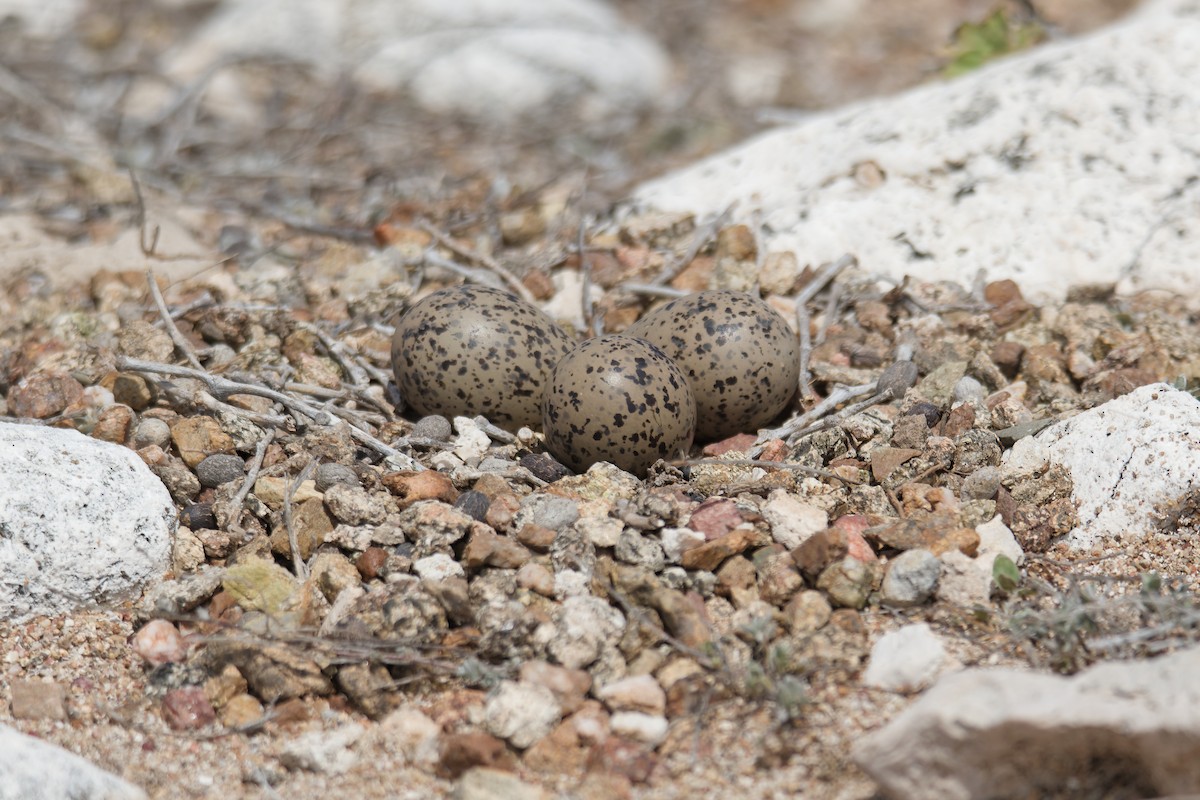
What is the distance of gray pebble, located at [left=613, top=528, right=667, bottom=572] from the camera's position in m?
3.11

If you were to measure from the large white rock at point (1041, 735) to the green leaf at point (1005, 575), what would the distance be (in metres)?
0.61

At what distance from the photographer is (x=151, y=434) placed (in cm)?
366

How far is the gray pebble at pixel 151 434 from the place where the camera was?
144 inches

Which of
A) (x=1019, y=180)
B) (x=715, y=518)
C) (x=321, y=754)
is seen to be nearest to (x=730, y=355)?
(x=715, y=518)

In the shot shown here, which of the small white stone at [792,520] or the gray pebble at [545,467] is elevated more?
the small white stone at [792,520]

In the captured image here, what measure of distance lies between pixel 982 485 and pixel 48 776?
2.57 metres

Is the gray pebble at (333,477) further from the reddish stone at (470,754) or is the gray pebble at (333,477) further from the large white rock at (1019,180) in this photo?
the large white rock at (1019,180)

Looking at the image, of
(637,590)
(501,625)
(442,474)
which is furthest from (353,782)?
(442,474)

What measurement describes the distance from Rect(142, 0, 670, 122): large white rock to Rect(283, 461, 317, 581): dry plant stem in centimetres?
470

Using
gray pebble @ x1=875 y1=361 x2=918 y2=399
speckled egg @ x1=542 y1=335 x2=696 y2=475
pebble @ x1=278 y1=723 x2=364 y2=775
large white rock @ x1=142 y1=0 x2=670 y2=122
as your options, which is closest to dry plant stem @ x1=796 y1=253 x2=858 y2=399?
gray pebble @ x1=875 y1=361 x2=918 y2=399

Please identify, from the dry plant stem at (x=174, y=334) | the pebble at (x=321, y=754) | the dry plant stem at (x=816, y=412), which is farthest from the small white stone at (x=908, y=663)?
the dry plant stem at (x=174, y=334)

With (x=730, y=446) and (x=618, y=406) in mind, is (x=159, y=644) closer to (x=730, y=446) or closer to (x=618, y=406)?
(x=618, y=406)

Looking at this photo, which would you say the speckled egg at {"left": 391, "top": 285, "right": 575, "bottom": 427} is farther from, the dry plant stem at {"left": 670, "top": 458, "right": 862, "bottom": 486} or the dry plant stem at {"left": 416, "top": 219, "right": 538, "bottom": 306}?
the dry plant stem at {"left": 416, "top": 219, "right": 538, "bottom": 306}

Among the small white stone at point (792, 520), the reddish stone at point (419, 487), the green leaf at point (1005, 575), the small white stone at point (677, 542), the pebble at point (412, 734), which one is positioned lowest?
the pebble at point (412, 734)
